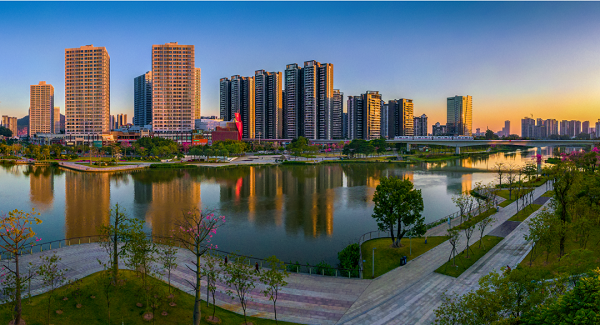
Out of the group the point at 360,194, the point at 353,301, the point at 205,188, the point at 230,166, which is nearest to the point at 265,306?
the point at 353,301

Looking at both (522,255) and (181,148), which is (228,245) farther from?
(181,148)

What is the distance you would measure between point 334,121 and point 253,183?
139 meters

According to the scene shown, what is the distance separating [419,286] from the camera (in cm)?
1823

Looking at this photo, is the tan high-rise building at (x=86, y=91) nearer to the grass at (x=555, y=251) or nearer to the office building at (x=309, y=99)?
the office building at (x=309, y=99)

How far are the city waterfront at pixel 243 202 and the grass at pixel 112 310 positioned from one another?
30.5 feet

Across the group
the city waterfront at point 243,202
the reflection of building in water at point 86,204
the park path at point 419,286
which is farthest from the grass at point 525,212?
the reflection of building in water at point 86,204

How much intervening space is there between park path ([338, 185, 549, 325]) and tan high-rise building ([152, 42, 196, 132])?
13520 centimetres

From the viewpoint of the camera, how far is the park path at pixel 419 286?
49.7 ft

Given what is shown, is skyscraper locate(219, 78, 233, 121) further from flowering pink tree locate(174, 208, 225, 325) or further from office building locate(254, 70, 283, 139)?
flowering pink tree locate(174, 208, 225, 325)

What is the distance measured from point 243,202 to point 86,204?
18.4 metres

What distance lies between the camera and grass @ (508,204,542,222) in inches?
1270

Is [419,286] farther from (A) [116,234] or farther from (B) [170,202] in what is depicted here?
(B) [170,202]

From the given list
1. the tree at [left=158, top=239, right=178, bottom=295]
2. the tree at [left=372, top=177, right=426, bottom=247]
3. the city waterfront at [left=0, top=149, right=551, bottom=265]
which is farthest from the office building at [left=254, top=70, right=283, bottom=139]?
the tree at [left=158, top=239, right=178, bottom=295]

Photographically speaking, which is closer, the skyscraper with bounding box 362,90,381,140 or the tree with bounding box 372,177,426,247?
the tree with bounding box 372,177,426,247
